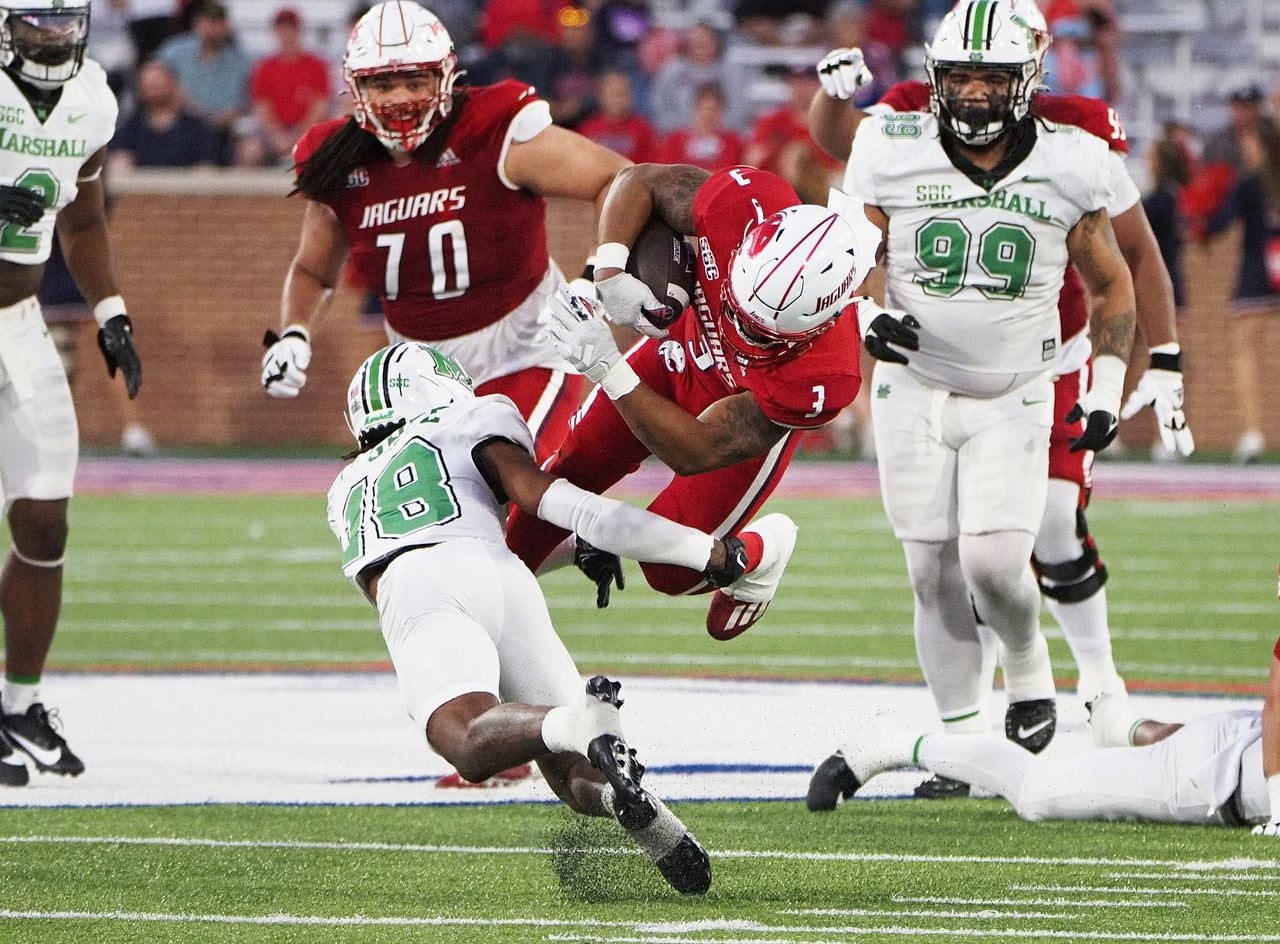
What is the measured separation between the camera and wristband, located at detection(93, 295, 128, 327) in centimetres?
672

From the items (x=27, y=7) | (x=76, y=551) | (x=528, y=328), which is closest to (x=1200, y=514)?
(x=76, y=551)

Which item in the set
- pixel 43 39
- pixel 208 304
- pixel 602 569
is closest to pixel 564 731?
pixel 602 569

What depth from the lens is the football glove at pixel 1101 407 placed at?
5.91 metres

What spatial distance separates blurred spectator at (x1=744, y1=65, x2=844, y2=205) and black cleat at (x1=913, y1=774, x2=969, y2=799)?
8381 mm

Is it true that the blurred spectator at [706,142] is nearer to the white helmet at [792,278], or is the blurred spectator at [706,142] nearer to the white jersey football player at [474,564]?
the white jersey football player at [474,564]

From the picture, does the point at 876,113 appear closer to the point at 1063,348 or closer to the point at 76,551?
the point at 1063,348

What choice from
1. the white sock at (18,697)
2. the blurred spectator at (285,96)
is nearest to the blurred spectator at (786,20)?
the blurred spectator at (285,96)

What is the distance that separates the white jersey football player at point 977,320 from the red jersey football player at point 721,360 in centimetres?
58

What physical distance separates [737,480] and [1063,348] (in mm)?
1657

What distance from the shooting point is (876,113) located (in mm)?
6422

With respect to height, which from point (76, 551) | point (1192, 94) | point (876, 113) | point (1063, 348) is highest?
point (876, 113)

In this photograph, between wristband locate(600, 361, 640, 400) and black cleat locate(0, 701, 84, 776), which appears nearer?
wristband locate(600, 361, 640, 400)

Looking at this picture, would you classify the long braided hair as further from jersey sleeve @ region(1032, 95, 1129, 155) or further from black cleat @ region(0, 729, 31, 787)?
black cleat @ region(0, 729, 31, 787)

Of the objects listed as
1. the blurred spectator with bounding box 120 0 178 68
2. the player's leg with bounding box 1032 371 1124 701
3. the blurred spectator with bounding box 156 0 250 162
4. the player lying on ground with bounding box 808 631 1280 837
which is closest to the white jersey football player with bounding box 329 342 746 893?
the player lying on ground with bounding box 808 631 1280 837
